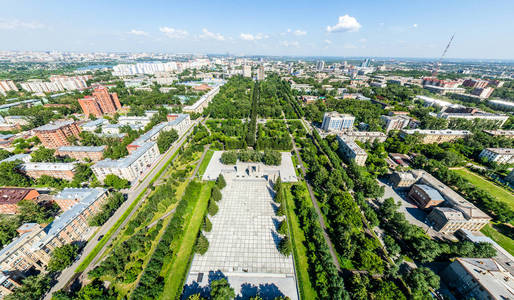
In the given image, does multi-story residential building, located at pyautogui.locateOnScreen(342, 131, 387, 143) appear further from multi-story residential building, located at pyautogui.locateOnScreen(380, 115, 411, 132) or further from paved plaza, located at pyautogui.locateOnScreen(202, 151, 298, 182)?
paved plaza, located at pyautogui.locateOnScreen(202, 151, 298, 182)

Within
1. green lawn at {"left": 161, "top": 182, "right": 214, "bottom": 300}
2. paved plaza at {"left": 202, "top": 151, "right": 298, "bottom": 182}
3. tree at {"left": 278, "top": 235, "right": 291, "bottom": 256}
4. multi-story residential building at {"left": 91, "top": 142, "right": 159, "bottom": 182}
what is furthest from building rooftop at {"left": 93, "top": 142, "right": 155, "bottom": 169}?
tree at {"left": 278, "top": 235, "right": 291, "bottom": 256}

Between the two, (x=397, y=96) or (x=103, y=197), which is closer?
(x=103, y=197)

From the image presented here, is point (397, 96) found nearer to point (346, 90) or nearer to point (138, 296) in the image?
point (346, 90)

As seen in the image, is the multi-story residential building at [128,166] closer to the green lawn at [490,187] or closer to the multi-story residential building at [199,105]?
the multi-story residential building at [199,105]

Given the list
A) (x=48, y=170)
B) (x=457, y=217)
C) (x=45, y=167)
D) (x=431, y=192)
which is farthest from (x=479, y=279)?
(x=45, y=167)

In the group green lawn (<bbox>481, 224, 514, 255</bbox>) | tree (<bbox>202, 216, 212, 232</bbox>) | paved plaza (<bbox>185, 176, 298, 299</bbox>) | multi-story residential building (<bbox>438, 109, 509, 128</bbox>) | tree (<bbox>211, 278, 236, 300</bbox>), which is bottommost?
paved plaza (<bbox>185, 176, 298, 299</bbox>)

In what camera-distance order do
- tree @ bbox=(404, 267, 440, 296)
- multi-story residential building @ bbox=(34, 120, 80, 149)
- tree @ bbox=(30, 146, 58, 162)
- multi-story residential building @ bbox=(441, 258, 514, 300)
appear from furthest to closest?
1. multi-story residential building @ bbox=(34, 120, 80, 149)
2. tree @ bbox=(30, 146, 58, 162)
3. tree @ bbox=(404, 267, 440, 296)
4. multi-story residential building @ bbox=(441, 258, 514, 300)

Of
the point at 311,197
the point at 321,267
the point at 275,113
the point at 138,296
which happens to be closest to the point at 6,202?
the point at 138,296
